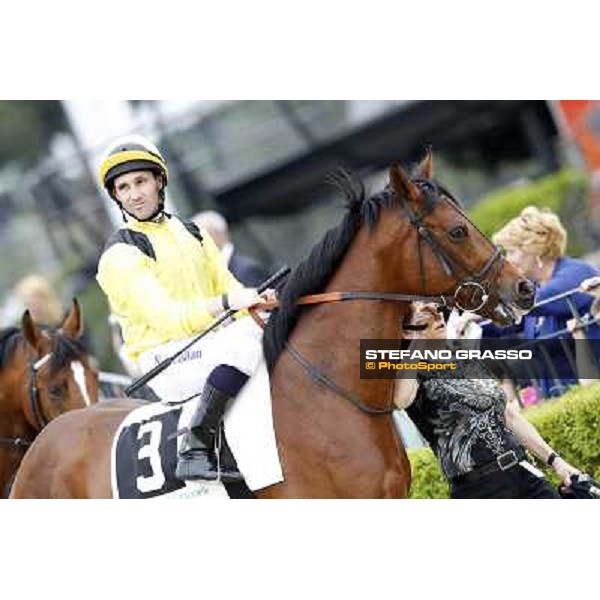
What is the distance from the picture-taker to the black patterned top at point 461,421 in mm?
4918

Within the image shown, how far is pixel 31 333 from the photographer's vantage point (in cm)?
650

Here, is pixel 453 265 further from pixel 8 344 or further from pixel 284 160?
pixel 284 160

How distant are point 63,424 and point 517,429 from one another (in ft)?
6.67

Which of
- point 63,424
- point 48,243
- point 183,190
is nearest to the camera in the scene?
point 63,424

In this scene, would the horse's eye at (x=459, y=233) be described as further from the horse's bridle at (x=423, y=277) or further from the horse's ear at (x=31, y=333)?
the horse's ear at (x=31, y=333)

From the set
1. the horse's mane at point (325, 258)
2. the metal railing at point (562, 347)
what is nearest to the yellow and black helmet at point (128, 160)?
the horse's mane at point (325, 258)

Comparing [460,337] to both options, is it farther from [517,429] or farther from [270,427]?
[270,427]

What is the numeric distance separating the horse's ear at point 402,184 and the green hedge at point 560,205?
6.31m

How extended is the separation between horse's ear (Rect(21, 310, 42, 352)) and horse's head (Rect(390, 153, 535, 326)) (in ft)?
8.30

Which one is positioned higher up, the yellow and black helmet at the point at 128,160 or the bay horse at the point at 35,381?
the yellow and black helmet at the point at 128,160

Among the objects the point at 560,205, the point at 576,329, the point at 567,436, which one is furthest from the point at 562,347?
the point at 560,205
